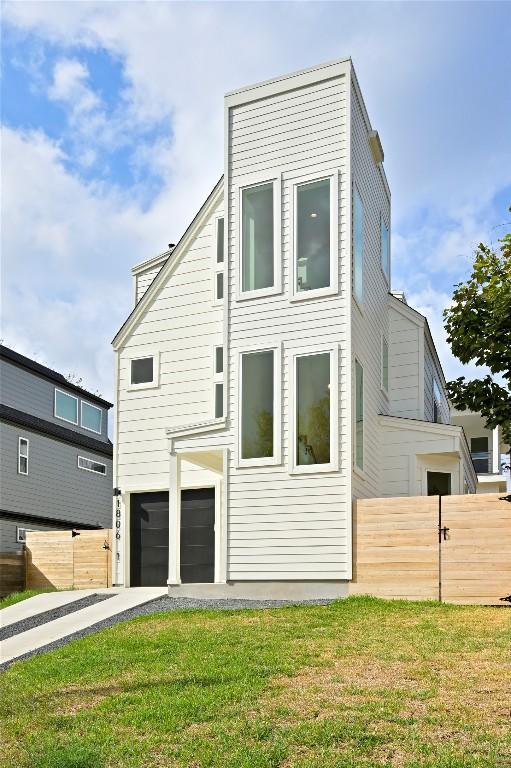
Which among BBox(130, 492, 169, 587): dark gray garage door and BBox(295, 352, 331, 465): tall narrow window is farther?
BBox(130, 492, 169, 587): dark gray garage door

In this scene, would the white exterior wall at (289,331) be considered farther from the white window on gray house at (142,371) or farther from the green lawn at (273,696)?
the white window on gray house at (142,371)

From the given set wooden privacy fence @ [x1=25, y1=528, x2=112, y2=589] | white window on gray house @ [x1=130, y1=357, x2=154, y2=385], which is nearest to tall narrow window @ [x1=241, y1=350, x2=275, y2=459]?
white window on gray house @ [x1=130, y1=357, x2=154, y2=385]

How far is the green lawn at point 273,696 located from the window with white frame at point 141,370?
766 cm

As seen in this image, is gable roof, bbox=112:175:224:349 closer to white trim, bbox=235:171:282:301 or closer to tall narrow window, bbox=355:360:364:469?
white trim, bbox=235:171:282:301

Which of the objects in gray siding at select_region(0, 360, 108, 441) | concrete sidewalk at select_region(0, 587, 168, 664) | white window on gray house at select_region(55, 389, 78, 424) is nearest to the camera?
concrete sidewalk at select_region(0, 587, 168, 664)

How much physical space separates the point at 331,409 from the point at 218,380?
3755mm

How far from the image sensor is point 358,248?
17.0m

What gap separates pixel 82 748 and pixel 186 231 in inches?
532

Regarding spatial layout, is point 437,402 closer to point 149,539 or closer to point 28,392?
point 149,539

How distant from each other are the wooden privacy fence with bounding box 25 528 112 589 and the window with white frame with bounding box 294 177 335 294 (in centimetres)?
734

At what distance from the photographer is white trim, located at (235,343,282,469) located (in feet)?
51.8

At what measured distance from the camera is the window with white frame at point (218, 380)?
18453 millimetres

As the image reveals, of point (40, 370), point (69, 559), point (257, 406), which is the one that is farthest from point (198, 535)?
point (40, 370)

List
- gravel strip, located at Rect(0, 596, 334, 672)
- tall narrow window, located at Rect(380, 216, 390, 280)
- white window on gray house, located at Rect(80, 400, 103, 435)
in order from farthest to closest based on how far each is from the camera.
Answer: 1. white window on gray house, located at Rect(80, 400, 103, 435)
2. tall narrow window, located at Rect(380, 216, 390, 280)
3. gravel strip, located at Rect(0, 596, 334, 672)
